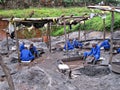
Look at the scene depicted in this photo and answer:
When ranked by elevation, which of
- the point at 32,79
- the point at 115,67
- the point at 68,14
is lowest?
the point at 68,14

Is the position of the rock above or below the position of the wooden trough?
above

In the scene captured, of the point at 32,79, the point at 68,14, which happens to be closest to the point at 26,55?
the point at 32,79

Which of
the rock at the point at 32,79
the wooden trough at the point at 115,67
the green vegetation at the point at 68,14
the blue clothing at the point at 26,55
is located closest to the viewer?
the rock at the point at 32,79

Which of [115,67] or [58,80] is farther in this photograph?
[115,67]

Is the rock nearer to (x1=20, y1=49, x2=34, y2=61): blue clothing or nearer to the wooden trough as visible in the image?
the wooden trough

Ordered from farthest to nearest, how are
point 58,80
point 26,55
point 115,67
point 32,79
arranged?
1. point 26,55
2. point 115,67
3. point 58,80
4. point 32,79

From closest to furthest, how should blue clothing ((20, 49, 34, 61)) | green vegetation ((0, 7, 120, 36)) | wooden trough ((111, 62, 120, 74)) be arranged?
1. wooden trough ((111, 62, 120, 74))
2. blue clothing ((20, 49, 34, 61))
3. green vegetation ((0, 7, 120, 36))

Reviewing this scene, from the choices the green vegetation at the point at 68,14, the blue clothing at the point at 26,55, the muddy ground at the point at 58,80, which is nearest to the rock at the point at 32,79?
the muddy ground at the point at 58,80

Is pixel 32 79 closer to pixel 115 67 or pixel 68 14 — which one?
pixel 115 67

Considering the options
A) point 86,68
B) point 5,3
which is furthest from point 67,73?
point 5,3

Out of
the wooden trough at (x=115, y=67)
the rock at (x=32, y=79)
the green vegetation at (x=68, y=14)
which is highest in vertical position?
the rock at (x=32, y=79)

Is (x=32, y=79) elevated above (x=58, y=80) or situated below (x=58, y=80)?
above

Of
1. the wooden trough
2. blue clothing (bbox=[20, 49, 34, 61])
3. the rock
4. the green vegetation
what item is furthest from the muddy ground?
the green vegetation

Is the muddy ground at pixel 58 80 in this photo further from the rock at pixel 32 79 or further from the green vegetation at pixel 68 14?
the green vegetation at pixel 68 14
